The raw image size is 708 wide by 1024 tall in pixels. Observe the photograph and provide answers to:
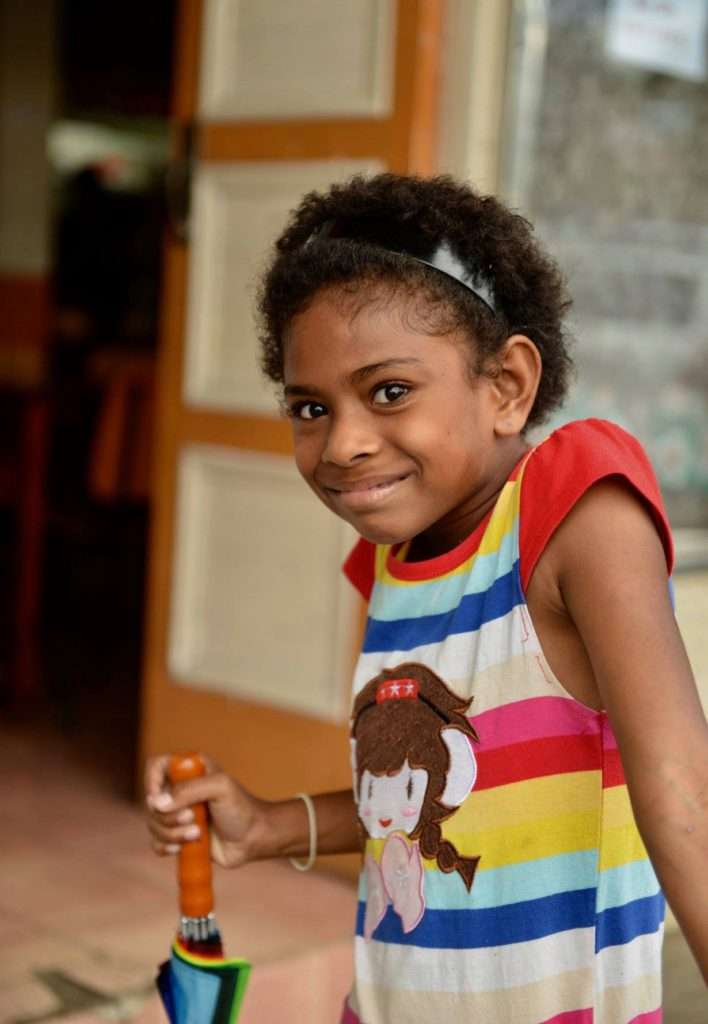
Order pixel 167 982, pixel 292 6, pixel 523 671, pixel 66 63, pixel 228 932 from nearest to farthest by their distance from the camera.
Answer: pixel 523 671, pixel 167 982, pixel 228 932, pixel 292 6, pixel 66 63

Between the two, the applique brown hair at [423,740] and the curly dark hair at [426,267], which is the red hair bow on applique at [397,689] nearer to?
the applique brown hair at [423,740]

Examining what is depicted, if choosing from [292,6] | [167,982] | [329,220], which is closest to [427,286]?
[329,220]

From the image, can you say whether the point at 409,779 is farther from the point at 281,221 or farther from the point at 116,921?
the point at 281,221

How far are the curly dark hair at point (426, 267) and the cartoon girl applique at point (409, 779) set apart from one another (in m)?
0.28

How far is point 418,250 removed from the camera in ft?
3.71

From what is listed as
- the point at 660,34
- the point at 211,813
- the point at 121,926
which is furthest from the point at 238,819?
the point at 660,34

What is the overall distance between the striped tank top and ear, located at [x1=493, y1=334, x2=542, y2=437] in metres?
0.07

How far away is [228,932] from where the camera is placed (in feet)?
8.53

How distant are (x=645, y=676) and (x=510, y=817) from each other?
227 mm

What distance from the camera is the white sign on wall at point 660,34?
9.70 ft

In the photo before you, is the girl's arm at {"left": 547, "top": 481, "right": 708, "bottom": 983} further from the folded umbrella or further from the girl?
the folded umbrella

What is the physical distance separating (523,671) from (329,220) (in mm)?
396

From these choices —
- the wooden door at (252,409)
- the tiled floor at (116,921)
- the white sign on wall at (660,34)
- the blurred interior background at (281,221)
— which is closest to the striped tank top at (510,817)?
the tiled floor at (116,921)

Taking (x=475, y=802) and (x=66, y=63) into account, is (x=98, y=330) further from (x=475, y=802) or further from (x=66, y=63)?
(x=475, y=802)
